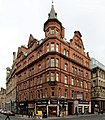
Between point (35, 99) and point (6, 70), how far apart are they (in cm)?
9061

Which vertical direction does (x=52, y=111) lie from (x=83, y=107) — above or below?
above

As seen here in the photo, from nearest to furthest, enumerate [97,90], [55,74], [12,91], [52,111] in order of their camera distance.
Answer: [52,111] < [55,74] < [97,90] < [12,91]

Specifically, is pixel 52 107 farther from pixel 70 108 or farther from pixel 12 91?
pixel 12 91

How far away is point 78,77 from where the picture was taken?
74375mm

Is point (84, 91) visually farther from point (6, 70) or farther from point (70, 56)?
point (6, 70)

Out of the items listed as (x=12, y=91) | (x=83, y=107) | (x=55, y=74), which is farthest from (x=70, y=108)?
(x=12, y=91)

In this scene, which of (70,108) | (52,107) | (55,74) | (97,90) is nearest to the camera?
(52,107)

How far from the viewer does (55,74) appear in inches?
2375

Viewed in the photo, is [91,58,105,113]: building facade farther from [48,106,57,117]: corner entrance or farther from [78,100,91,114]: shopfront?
[48,106,57,117]: corner entrance

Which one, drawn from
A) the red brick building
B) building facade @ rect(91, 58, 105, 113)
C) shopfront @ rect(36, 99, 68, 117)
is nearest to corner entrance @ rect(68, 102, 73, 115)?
the red brick building

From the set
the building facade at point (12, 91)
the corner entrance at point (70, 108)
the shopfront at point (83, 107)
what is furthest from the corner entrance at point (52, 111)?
the building facade at point (12, 91)

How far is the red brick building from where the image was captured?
6044cm

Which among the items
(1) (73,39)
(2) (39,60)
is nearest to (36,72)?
(2) (39,60)

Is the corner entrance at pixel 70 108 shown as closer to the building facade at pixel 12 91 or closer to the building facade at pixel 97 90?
the building facade at pixel 97 90
